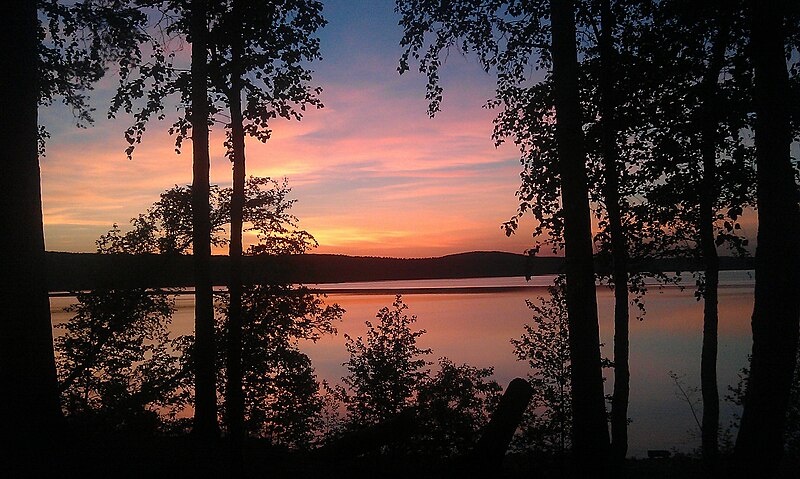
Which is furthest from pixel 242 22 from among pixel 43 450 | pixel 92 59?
pixel 43 450

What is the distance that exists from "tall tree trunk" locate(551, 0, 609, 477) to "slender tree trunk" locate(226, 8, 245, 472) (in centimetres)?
581

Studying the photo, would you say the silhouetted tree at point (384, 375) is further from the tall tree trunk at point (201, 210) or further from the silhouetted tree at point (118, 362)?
the silhouetted tree at point (118, 362)

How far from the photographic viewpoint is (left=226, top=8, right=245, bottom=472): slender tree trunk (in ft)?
27.1

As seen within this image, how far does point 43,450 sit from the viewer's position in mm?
7879

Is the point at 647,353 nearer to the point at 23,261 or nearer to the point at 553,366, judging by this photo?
the point at 553,366

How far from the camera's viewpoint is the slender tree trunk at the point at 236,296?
27.1 ft

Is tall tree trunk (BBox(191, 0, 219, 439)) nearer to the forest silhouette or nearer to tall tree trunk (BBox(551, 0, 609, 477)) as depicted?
the forest silhouette

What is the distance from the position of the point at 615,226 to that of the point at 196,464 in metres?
11.5

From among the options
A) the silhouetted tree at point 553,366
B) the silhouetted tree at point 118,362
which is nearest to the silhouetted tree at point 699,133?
the silhouetted tree at point 553,366

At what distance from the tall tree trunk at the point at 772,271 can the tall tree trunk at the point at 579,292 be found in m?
2.28

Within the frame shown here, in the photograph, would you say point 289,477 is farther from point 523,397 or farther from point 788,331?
point 788,331

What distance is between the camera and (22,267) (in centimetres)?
821

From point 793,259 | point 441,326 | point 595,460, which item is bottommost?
point 441,326

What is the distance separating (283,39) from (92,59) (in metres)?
5.47
